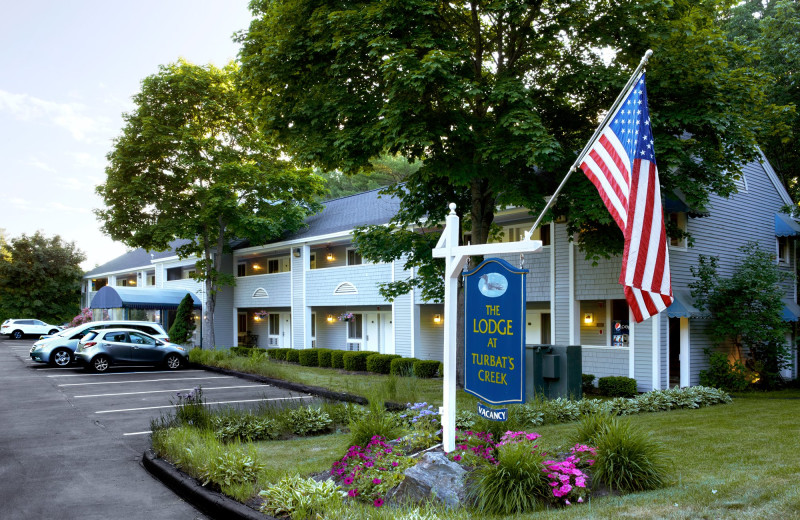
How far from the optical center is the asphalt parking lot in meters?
6.94

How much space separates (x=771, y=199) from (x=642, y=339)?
9462mm

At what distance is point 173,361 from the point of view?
23.0 m

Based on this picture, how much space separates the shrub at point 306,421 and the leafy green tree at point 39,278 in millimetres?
49470

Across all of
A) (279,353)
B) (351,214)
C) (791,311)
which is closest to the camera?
(791,311)

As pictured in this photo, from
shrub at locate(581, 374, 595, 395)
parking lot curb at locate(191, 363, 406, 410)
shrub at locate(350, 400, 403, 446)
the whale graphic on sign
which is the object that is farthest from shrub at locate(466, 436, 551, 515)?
shrub at locate(581, 374, 595, 395)

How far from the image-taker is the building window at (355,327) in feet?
94.9

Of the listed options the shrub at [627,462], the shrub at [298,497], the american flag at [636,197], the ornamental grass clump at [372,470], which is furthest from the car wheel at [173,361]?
the american flag at [636,197]

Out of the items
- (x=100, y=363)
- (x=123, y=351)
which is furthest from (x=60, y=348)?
(x=123, y=351)

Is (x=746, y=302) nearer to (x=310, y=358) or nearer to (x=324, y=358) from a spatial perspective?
(x=324, y=358)

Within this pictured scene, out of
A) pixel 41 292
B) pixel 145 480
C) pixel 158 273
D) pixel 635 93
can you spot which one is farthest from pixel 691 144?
pixel 41 292

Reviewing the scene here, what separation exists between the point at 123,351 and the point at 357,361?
866 cm

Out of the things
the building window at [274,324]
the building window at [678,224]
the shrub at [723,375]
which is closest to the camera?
the shrub at [723,375]

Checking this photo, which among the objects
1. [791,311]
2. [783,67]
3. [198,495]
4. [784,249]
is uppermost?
[783,67]

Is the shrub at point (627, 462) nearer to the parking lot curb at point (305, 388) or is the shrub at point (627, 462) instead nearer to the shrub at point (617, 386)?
the parking lot curb at point (305, 388)
